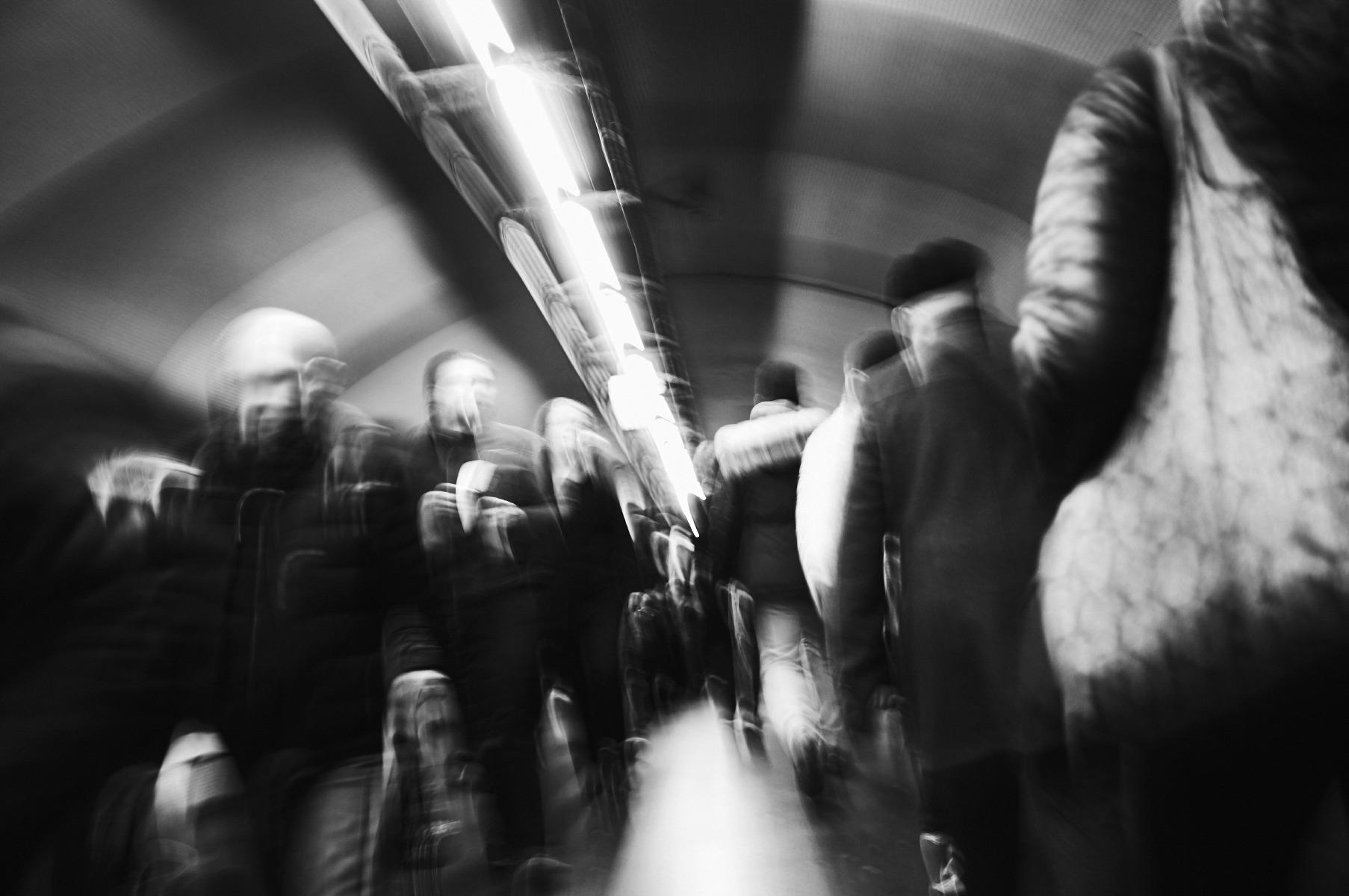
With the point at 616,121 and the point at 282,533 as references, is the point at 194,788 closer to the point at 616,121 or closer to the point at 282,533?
the point at 282,533

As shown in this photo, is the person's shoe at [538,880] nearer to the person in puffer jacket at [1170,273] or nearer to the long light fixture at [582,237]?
the person in puffer jacket at [1170,273]

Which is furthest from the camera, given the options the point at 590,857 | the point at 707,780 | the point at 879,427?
the point at 707,780

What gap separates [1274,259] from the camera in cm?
90

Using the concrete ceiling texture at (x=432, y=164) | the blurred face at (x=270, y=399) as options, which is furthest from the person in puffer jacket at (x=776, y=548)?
the blurred face at (x=270, y=399)

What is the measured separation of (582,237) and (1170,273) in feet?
16.3

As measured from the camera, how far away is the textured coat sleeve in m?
0.99

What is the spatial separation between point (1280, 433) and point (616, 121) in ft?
14.6

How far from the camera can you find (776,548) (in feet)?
11.0

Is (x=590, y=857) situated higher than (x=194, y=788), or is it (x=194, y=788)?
(x=194, y=788)

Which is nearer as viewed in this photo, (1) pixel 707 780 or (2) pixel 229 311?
(1) pixel 707 780

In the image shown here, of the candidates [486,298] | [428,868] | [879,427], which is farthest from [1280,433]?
[486,298]

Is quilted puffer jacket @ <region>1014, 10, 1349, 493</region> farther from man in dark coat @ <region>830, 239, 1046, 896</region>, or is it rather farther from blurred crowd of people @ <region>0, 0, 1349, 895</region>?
man in dark coat @ <region>830, 239, 1046, 896</region>

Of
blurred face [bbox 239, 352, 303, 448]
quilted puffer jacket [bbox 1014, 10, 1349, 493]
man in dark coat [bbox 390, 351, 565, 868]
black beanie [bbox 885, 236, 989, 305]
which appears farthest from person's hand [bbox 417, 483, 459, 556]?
quilted puffer jacket [bbox 1014, 10, 1349, 493]

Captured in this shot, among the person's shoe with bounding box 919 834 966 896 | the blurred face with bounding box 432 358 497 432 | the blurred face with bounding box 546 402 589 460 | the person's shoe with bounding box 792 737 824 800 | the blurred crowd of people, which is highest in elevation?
the blurred face with bounding box 546 402 589 460
